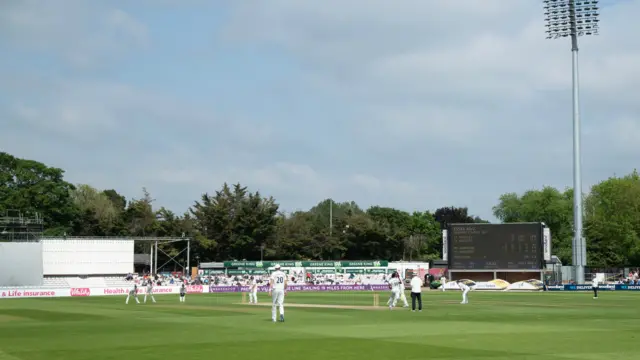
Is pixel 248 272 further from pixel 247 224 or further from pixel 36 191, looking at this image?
pixel 36 191

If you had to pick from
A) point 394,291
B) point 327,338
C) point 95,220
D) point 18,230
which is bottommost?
point 327,338

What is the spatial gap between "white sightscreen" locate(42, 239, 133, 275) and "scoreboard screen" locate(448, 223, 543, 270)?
36.7 meters

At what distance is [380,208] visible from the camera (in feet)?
474

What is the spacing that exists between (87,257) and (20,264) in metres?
9.95

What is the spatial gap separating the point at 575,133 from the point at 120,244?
50615mm

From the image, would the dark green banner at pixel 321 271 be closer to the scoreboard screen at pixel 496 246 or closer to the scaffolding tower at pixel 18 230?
the scoreboard screen at pixel 496 246

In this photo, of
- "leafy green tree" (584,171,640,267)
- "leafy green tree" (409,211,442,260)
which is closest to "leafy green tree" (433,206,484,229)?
"leafy green tree" (409,211,442,260)

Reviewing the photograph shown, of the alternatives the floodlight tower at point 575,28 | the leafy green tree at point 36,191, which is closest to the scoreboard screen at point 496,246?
the floodlight tower at point 575,28

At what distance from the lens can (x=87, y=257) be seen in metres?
83.6

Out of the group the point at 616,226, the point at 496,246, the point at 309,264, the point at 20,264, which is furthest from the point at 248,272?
the point at 616,226

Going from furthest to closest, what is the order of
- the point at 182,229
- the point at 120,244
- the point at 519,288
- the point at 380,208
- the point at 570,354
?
the point at 380,208
the point at 182,229
the point at 120,244
the point at 519,288
the point at 570,354

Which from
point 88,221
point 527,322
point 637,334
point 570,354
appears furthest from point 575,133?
point 88,221

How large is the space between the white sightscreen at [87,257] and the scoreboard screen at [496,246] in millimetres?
36698

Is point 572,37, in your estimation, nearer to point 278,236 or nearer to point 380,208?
point 278,236
